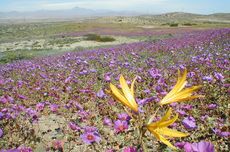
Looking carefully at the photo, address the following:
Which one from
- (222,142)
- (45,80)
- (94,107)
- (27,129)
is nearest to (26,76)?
(45,80)

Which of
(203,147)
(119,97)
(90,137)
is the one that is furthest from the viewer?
(90,137)

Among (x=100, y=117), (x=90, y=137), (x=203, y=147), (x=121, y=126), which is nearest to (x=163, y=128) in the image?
(x=203, y=147)

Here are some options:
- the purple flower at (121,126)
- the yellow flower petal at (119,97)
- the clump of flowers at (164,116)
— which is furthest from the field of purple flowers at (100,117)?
the yellow flower petal at (119,97)

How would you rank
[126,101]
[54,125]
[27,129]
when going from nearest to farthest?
[126,101] < [27,129] < [54,125]

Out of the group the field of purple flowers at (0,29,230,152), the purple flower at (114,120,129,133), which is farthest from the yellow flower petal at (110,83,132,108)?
the purple flower at (114,120,129,133)

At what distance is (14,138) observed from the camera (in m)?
4.57

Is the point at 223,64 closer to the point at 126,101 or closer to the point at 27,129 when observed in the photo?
the point at 27,129

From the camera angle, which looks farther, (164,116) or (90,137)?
(90,137)

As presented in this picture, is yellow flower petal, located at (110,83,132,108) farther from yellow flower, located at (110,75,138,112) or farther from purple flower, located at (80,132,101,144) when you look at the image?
purple flower, located at (80,132,101,144)

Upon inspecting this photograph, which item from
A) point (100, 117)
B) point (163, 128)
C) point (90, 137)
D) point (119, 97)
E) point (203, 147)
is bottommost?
point (100, 117)

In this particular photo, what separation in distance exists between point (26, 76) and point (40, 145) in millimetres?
6081

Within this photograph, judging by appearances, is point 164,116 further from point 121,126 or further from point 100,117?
point 100,117

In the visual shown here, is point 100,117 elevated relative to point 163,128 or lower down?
lower down

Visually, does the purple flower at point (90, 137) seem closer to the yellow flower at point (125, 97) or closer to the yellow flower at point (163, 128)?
the yellow flower at point (125, 97)
